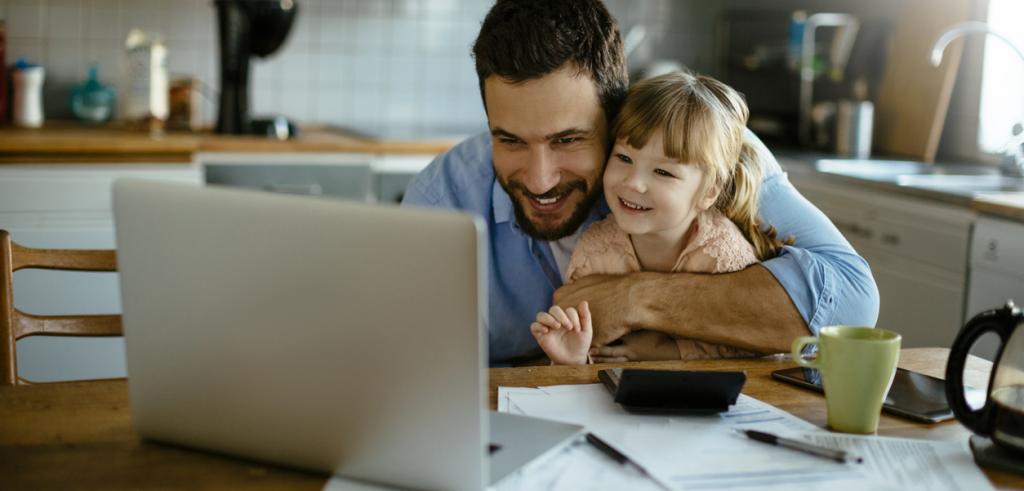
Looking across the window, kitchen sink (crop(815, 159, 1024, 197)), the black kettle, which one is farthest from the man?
the window

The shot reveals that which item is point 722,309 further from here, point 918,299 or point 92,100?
point 92,100

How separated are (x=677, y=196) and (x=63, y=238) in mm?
2104

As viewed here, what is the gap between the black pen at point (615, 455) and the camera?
1.03 m

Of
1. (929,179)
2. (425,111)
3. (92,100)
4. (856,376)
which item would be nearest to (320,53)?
(425,111)

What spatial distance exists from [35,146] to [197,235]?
2362mm

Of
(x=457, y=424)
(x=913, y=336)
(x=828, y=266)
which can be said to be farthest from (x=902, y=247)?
(x=457, y=424)

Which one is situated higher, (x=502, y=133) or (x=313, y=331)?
(x=502, y=133)

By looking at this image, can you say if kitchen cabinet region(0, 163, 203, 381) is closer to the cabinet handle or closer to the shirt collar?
the cabinet handle

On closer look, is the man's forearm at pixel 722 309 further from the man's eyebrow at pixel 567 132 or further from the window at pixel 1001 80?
the window at pixel 1001 80

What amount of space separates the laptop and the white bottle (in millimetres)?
2773

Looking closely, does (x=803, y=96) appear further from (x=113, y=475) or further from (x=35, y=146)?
(x=113, y=475)

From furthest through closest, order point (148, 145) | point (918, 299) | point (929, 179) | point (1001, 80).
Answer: point (1001, 80) → point (929, 179) → point (148, 145) → point (918, 299)

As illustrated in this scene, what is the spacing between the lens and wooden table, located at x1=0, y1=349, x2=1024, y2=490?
1025 mm

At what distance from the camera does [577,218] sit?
182 cm
